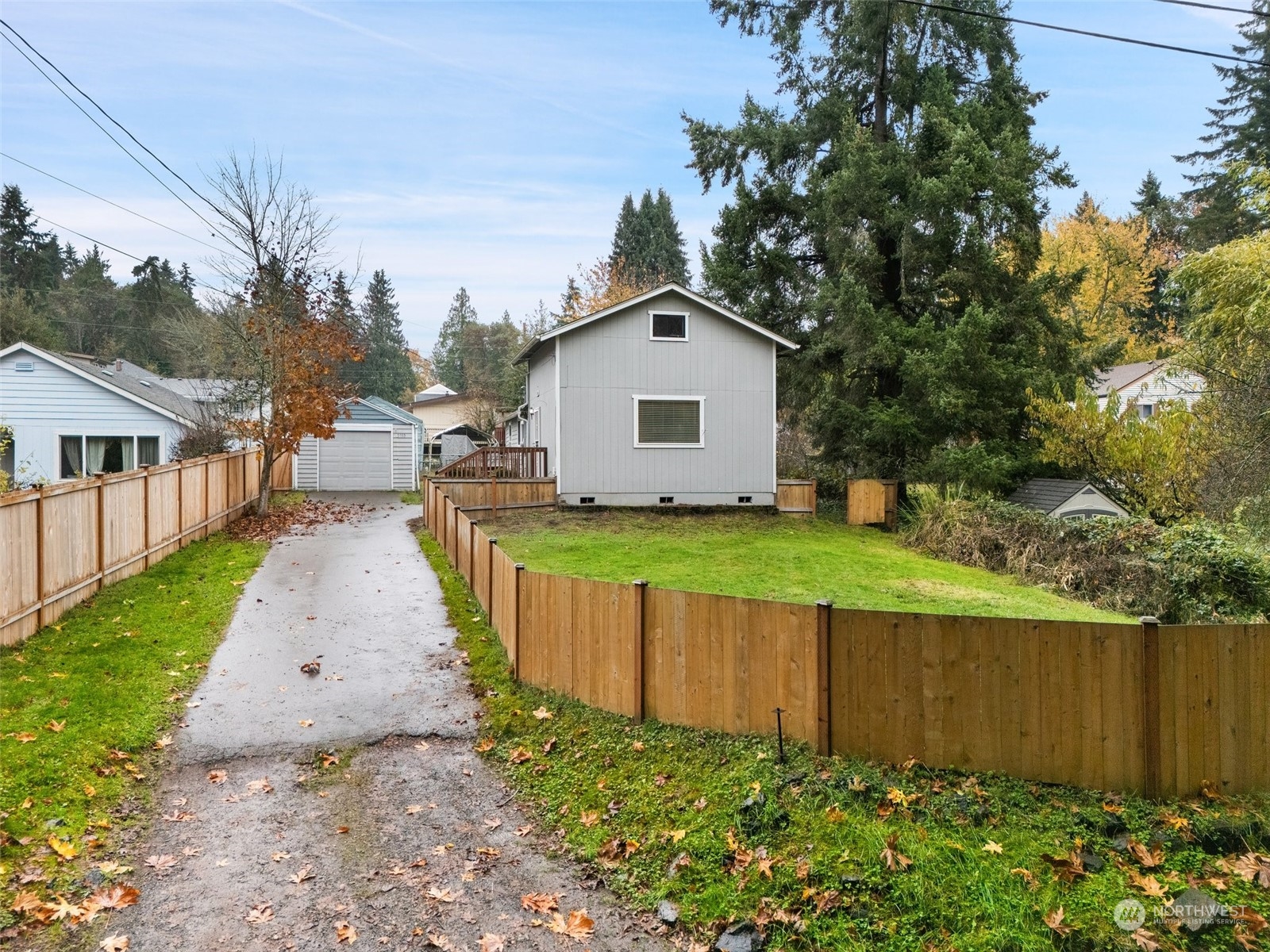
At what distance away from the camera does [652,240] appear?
55000mm

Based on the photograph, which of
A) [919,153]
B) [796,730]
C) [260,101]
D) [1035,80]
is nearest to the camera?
[796,730]

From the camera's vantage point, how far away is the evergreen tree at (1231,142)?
33.2 meters

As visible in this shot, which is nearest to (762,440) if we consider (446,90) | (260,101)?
(446,90)

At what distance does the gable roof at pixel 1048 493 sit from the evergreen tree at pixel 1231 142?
22584mm

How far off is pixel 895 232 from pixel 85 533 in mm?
18690

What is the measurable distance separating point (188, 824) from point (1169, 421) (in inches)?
648

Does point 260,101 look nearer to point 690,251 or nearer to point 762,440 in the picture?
point 762,440

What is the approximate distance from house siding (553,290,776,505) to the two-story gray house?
2 cm

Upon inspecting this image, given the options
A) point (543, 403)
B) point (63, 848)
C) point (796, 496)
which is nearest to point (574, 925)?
point (63, 848)

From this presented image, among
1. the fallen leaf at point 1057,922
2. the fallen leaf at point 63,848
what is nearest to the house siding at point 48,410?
the fallen leaf at point 63,848

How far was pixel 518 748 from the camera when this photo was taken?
626 cm

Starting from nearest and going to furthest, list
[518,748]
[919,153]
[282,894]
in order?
[282,894] < [518,748] < [919,153]

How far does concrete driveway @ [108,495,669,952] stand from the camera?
408 centimetres

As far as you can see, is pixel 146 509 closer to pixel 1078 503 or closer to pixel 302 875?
pixel 302 875
